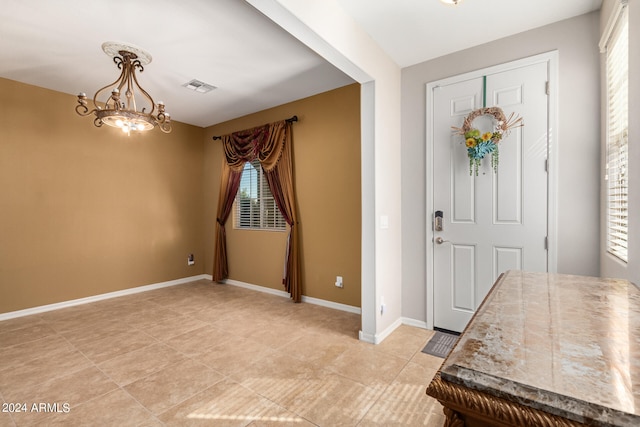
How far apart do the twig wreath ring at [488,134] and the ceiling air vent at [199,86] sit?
2976 mm

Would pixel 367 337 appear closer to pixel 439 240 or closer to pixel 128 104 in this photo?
pixel 439 240

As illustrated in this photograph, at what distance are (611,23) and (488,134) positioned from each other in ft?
3.09

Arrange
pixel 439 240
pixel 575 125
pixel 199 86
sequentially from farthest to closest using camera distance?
1. pixel 199 86
2. pixel 439 240
3. pixel 575 125

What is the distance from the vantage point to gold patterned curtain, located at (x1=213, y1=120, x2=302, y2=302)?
4.18 meters

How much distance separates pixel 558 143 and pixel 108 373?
3.99m

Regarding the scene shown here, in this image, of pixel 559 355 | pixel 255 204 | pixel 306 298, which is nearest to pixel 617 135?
pixel 559 355

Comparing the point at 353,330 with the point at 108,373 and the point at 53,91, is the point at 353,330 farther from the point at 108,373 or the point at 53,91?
the point at 53,91

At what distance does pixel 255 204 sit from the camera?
487cm

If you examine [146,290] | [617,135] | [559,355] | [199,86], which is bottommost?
[146,290]

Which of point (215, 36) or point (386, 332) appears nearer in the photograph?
point (215, 36)

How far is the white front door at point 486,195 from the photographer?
99.3 inches

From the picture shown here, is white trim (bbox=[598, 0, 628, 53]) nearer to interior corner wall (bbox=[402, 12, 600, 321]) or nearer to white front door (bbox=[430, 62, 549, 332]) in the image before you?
interior corner wall (bbox=[402, 12, 600, 321])

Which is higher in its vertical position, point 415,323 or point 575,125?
point 575,125

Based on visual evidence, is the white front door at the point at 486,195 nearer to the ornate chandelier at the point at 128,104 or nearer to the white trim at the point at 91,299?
the ornate chandelier at the point at 128,104
